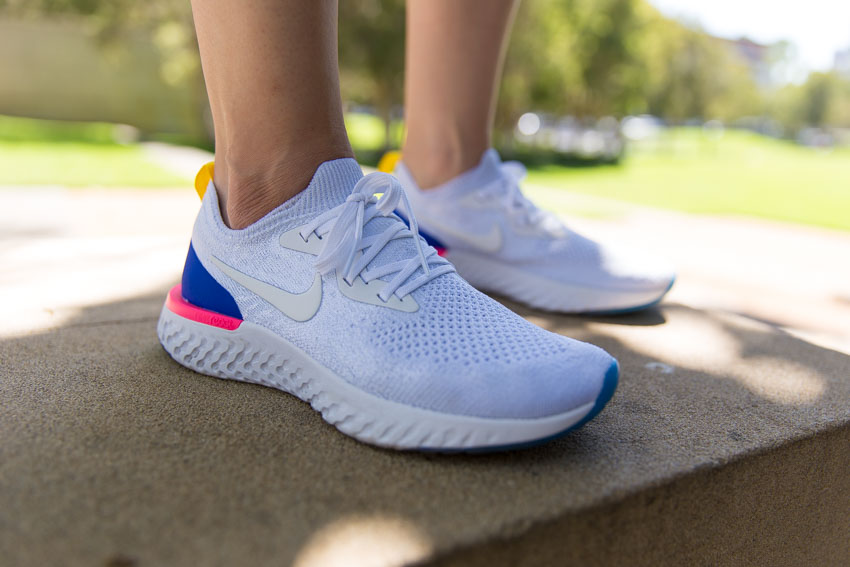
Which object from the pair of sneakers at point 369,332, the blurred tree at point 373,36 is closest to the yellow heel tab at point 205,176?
the pair of sneakers at point 369,332

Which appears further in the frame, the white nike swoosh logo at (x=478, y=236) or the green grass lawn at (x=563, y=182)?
the green grass lawn at (x=563, y=182)

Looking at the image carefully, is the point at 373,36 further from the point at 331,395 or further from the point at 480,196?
the point at 331,395

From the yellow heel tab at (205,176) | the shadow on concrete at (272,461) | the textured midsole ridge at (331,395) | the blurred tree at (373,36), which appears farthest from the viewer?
the blurred tree at (373,36)

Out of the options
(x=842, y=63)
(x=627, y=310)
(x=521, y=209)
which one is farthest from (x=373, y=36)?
(x=842, y=63)

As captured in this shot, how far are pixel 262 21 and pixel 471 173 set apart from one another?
0.57 metres

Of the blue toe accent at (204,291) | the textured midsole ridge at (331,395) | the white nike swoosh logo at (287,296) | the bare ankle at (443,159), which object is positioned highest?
the bare ankle at (443,159)

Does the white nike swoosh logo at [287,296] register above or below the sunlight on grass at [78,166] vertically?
above

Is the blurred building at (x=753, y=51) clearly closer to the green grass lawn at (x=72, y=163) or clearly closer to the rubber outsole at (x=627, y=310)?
the green grass lawn at (x=72, y=163)

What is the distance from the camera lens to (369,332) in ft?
2.31

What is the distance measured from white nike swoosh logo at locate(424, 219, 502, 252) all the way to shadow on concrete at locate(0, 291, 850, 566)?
36 cm

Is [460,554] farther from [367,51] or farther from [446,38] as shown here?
[367,51]

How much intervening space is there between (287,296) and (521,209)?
22.8 inches

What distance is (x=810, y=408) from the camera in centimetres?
81

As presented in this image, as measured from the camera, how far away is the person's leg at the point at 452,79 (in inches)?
46.9
